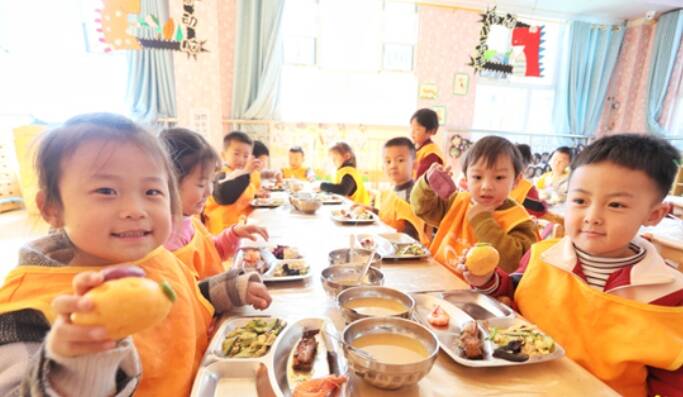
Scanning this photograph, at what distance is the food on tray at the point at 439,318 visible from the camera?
35.1 inches

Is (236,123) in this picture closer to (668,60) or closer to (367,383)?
(367,383)

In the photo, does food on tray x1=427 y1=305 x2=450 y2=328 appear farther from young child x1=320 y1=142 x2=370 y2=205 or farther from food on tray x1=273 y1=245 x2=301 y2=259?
young child x1=320 y1=142 x2=370 y2=205

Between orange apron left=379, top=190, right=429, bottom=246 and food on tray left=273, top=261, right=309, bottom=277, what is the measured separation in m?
1.01

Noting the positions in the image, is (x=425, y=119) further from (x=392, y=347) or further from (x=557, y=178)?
(x=392, y=347)

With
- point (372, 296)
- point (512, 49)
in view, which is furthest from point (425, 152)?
point (512, 49)

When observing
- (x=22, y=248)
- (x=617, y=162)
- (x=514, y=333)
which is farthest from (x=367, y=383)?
(x=617, y=162)

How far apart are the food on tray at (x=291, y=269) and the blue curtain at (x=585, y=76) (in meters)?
6.40

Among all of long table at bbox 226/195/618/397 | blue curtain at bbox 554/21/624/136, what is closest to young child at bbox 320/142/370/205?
long table at bbox 226/195/618/397

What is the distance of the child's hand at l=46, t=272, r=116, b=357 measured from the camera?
434mm

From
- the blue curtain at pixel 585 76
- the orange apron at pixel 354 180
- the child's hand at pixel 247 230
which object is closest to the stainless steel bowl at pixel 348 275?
the child's hand at pixel 247 230

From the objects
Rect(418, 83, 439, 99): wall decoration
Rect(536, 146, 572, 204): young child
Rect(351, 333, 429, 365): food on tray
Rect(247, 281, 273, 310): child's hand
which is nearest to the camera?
Rect(351, 333, 429, 365): food on tray

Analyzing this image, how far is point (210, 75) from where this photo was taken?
15.2 ft

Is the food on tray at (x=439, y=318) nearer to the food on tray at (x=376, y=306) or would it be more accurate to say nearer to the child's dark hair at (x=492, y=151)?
the food on tray at (x=376, y=306)

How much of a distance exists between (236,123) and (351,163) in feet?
7.56
